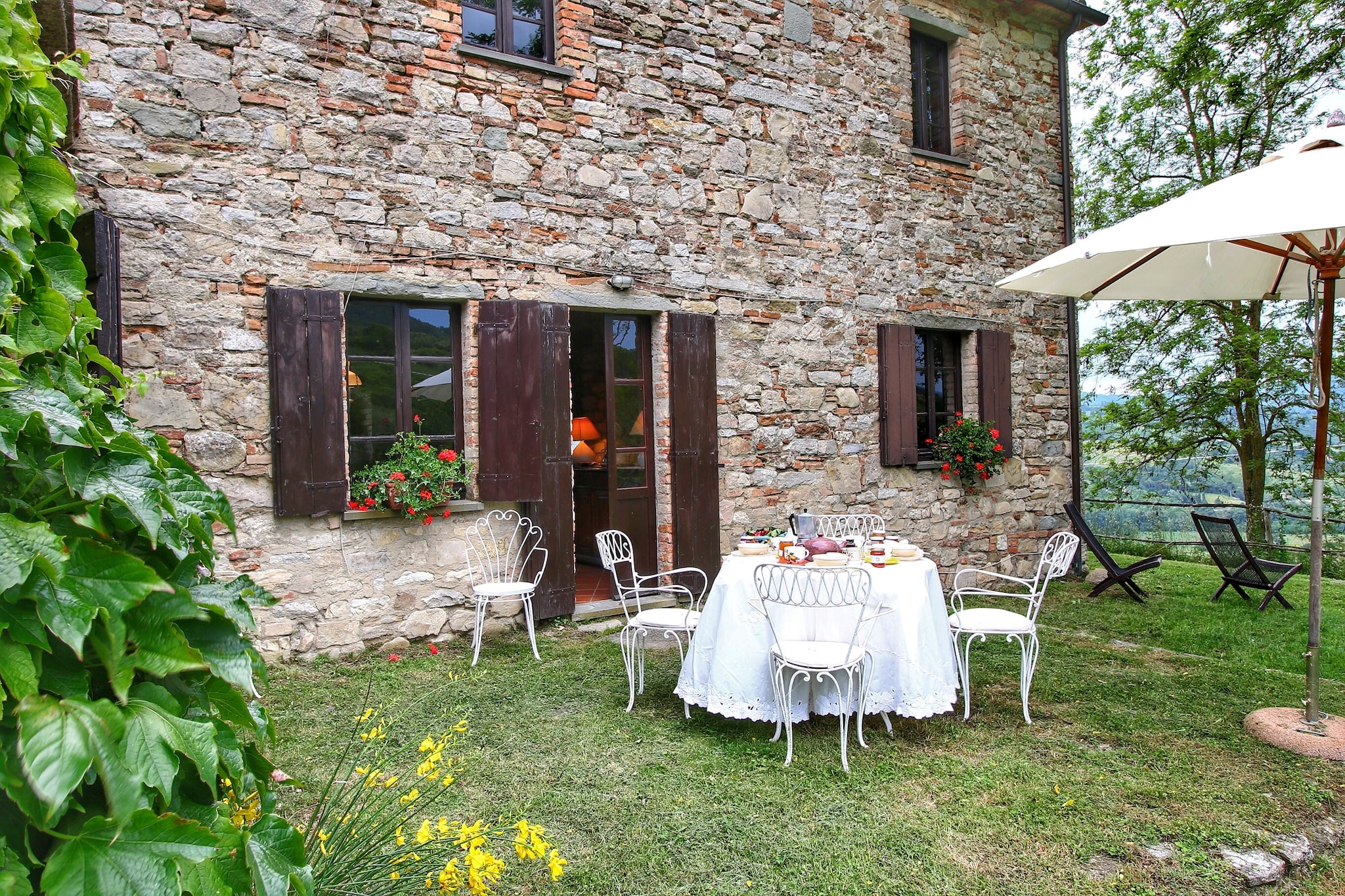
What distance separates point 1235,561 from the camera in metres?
6.43

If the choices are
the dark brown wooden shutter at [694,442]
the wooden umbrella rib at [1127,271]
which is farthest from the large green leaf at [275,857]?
the dark brown wooden shutter at [694,442]

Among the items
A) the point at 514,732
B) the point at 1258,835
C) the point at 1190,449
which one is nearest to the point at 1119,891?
the point at 1258,835

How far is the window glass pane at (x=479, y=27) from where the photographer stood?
5301 mm

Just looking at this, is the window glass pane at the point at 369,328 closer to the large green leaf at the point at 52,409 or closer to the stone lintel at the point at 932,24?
the large green leaf at the point at 52,409

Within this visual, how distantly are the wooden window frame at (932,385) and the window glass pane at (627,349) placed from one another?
281 cm

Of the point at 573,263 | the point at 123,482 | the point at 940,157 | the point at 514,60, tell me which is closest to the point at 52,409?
the point at 123,482

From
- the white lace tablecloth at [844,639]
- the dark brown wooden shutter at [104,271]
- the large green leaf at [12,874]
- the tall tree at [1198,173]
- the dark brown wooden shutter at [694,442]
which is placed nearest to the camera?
the large green leaf at [12,874]

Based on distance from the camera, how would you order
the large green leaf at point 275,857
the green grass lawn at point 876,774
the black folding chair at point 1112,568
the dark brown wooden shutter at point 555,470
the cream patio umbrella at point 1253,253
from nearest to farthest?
1. the large green leaf at point 275,857
2. the green grass lawn at point 876,774
3. the cream patio umbrella at point 1253,253
4. the dark brown wooden shutter at point 555,470
5. the black folding chair at point 1112,568

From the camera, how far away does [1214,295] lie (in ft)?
14.4

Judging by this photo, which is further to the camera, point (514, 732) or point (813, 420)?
point (813, 420)

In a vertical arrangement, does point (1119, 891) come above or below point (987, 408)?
below

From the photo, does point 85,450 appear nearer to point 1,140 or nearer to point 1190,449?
point 1,140

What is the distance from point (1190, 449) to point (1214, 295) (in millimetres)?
6027

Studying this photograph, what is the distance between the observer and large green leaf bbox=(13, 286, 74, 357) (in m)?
0.90
